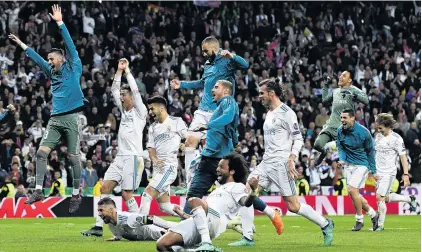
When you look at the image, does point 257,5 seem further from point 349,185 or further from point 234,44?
point 349,185

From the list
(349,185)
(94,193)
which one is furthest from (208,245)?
(94,193)

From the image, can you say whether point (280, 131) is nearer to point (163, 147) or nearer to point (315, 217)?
point (315, 217)

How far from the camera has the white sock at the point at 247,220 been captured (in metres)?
17.0

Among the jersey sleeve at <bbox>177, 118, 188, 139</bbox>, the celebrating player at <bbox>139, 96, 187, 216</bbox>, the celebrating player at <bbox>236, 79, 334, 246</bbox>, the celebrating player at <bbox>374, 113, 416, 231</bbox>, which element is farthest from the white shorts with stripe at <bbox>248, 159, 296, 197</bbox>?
the celebrating player at <bbox>374, 113, 416, 231</bbox>

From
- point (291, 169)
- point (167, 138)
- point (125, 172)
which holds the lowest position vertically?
point (125, 172)

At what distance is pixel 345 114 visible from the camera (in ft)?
69.9

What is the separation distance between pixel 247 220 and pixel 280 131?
1582 mm

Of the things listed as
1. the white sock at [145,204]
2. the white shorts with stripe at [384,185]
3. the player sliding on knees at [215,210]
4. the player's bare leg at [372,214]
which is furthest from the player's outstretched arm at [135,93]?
the white shorts with stripe at [384,185]

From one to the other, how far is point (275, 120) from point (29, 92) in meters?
19.6

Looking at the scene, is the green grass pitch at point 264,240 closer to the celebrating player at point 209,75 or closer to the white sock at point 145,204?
the white sock at point 145,204

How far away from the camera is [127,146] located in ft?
64.5

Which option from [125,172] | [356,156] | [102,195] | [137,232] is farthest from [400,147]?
[137,232]

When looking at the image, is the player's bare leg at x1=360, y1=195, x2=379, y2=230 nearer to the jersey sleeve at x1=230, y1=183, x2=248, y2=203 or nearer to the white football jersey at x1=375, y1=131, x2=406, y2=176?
the white football jersey at x1=375, y1=131, x2=406, y2=176

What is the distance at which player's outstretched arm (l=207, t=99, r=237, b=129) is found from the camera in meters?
16.5
